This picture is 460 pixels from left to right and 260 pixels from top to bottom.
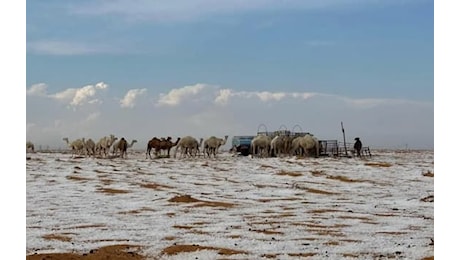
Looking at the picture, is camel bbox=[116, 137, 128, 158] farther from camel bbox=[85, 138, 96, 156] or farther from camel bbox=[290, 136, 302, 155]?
camel bbox=[290, 136, 302, 155]

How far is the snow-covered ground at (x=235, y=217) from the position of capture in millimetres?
9195

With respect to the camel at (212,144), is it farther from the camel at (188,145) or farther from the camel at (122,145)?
the camel at (122,145)

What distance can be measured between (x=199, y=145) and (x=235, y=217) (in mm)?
36095

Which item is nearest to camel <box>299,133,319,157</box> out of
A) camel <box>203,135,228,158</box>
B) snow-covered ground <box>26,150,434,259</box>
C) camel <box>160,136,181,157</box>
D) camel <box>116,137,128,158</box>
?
camel <box>203,135,228,158</box>

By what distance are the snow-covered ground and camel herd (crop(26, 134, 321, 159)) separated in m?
21.5

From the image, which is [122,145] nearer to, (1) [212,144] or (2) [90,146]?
(2) [90,146]

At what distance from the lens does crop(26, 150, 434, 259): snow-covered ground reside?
9195 millimetres

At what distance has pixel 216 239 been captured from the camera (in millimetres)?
9883

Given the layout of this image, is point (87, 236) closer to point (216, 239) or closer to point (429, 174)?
point (216, 239)

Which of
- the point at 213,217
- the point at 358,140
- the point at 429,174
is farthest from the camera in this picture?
the point at 358,140
